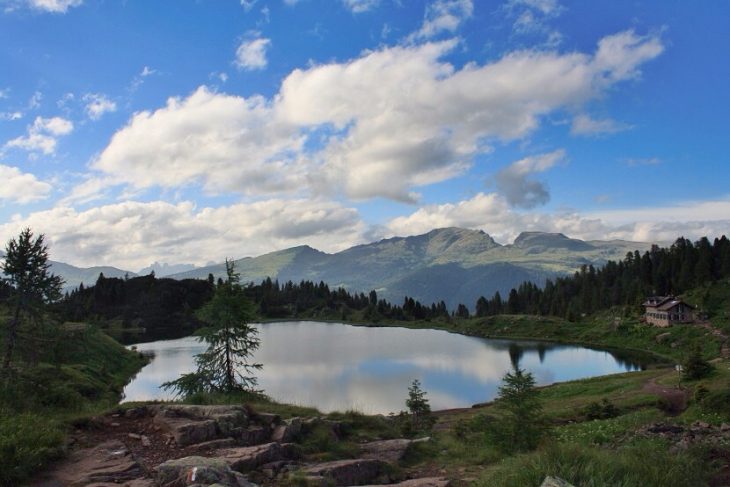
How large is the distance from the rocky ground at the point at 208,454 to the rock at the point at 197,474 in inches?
0.9

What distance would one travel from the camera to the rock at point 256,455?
1415cm

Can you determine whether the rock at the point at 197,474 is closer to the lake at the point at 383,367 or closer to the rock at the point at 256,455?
the rock at the point at 256,455

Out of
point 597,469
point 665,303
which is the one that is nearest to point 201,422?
point 597,469

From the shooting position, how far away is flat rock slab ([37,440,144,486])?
12241 millimetres

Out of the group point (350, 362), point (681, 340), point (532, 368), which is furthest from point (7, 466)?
point (681, 340)

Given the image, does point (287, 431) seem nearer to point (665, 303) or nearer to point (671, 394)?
point (671, 394)

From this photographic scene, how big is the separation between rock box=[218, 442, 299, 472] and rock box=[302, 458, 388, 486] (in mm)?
1311

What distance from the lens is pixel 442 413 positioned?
159 ft

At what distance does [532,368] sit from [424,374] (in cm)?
2529

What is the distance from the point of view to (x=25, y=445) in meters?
12.8

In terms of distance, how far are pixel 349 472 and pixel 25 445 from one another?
9.62 metres

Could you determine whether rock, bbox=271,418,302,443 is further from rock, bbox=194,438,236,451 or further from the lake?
the lake

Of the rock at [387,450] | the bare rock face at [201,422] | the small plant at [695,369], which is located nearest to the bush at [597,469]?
the rock at [387,450]

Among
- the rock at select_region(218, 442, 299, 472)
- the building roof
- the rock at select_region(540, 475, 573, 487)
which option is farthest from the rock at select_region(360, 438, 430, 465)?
the building roof
